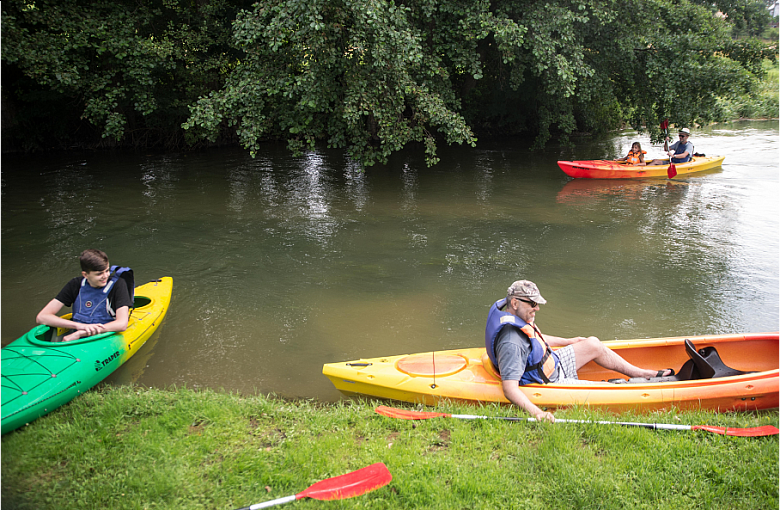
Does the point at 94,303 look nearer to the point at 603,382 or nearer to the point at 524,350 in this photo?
the point at 524,350

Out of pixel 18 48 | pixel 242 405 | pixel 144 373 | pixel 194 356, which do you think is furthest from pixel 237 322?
pixel 18 48

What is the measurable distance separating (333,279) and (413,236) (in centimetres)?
212

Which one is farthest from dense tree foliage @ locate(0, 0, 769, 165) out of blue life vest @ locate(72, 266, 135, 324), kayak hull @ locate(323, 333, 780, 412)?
kayak hull @ locate(323, 333, 780, 412)

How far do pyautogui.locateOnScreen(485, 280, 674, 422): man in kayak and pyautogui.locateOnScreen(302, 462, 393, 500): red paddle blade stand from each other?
1.21 meters

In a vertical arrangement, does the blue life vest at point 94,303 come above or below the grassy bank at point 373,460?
above

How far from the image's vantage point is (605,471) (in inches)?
111

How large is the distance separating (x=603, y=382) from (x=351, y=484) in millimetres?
2210

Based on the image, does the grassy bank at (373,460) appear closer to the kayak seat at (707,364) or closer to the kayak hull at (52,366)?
the kayak hull at (52,366)

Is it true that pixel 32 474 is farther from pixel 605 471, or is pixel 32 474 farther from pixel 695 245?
pixel 695 245

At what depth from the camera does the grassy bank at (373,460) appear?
2666 mm

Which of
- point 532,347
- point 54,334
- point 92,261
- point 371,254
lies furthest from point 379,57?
point 54,334

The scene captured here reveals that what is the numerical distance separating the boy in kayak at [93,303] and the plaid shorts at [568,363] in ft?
12.4

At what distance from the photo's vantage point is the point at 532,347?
12.1ft

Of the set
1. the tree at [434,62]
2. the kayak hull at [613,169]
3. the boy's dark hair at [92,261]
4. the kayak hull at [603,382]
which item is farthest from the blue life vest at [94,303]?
the kayak hull at [613,169]
